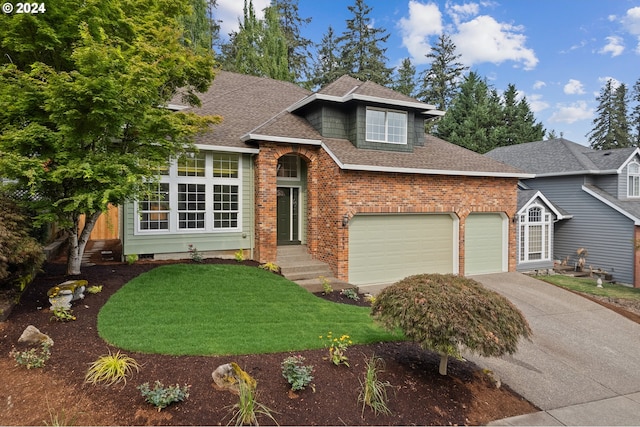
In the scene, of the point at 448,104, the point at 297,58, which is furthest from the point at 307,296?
the point at 448,104

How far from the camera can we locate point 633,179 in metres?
17.0

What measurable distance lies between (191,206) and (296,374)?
7.50 m

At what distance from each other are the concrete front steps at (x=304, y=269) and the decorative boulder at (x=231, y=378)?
501 cm

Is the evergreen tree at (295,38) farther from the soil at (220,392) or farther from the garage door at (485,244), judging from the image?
the soil at (220,392)

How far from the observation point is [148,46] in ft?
22.4

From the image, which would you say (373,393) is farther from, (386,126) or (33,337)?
(386,126)

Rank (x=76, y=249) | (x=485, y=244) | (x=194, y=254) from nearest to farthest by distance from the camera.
→ (x=76, y=249)
(x=194, y=254)
(x=485, y=244)

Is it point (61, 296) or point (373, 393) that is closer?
point (373, 393)

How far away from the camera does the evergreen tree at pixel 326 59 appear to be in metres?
33.7

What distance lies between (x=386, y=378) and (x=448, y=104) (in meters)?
37.2

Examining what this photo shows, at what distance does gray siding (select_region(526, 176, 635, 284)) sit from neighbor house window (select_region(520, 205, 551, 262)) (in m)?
2.63

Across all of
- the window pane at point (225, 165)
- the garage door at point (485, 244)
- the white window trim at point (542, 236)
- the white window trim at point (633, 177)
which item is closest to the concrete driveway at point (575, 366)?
the garage door at point (485, 244)

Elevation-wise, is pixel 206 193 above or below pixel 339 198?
above

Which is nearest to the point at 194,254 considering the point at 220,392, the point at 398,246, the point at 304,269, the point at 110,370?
the point at 304,269
